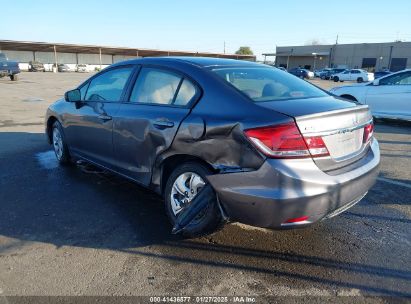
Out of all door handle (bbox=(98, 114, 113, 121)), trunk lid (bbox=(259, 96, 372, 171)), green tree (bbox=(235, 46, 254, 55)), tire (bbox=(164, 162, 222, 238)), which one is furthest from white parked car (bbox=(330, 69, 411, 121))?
green tree (bbox=(235, 46, 254, 55))

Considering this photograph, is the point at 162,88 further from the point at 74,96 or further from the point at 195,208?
the point at 74,96

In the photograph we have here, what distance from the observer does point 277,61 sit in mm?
91312

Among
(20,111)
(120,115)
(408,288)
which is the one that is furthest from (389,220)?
(20,111)

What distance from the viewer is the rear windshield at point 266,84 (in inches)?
130

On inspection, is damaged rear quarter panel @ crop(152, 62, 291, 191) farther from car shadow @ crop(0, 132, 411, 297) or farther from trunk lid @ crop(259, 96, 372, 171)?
car shadow @ crop(0, 132, 411, 297)

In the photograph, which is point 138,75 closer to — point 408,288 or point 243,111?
point 243,111

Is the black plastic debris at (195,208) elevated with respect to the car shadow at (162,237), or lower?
elevated

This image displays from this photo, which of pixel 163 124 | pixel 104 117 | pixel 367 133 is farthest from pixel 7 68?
pixel 367 133

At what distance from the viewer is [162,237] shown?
3.48m

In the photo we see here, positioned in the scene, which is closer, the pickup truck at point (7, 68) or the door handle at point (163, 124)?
the door handle at point (163, 124)

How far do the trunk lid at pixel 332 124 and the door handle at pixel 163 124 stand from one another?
895mm

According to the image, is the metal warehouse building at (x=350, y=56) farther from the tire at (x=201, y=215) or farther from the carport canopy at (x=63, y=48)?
the tire at (x=201, y=215)

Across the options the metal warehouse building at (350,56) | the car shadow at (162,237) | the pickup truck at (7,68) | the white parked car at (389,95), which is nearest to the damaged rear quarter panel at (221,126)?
the car shadow at (162,237)

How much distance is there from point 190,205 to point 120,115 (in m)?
1.42
